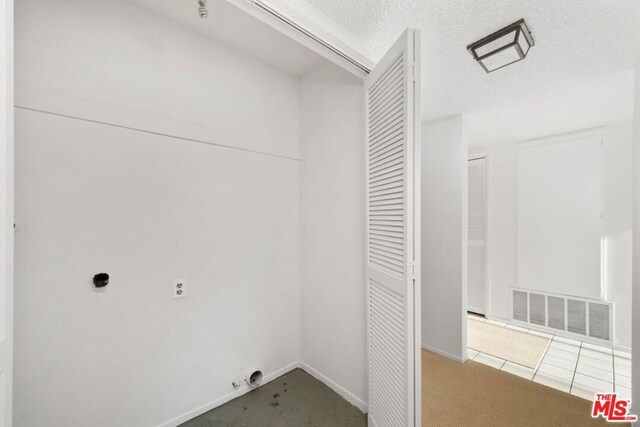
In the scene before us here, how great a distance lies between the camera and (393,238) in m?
1.42

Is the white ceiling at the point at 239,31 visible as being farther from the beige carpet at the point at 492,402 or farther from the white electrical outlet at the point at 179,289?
the beige carpet at the point at 492,402

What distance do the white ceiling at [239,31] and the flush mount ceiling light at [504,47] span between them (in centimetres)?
110

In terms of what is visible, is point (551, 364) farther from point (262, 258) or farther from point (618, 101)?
point (262, 258)

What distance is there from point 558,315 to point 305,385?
310 cm

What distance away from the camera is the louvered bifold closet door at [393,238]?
1.26 metres

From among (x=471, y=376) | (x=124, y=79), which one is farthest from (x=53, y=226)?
(x=471, y=376)

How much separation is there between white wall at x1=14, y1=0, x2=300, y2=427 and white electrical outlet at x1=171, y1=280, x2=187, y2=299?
1.4 inches

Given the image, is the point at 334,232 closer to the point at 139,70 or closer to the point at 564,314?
the point at 139,70

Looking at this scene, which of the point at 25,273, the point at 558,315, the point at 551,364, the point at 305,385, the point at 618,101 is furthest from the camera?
the point at 558,315

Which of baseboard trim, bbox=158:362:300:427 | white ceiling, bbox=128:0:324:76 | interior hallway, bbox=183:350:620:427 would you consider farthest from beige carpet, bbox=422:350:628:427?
white ceiling, bbox=128:0:324:76

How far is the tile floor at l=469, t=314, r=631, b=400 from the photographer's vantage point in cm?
221

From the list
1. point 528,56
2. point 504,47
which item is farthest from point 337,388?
point 528,56

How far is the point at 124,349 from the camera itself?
1515 mm

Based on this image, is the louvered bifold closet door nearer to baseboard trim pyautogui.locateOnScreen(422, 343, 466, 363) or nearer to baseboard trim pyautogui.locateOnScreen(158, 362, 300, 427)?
baseboard trim pyautogui.locateOnScreen(158, 362, 300, 427)
